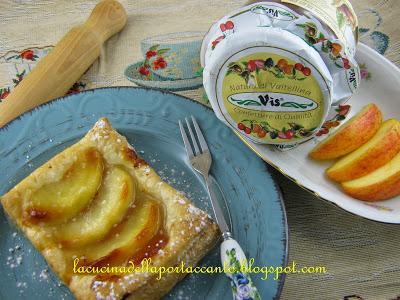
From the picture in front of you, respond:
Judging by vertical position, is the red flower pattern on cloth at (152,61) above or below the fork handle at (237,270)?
above

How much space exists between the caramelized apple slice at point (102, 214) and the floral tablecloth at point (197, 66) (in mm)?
554

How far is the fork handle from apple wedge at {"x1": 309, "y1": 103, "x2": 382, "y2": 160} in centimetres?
48

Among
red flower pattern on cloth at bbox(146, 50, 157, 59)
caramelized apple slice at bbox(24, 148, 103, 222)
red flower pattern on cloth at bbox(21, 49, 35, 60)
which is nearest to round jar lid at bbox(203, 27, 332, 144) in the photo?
caramelized apple slice at bbox(24, 148, 103, 222)

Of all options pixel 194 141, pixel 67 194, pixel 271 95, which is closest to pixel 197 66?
pixel 194 141

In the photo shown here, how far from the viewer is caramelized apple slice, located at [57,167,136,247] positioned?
136cm

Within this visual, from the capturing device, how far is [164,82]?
197cm

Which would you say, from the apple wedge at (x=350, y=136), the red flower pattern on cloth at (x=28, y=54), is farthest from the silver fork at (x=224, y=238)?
the red flower pattern on cloth at (x=28, y=54)

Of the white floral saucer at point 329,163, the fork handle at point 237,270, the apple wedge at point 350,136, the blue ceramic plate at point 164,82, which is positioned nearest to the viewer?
the fork handle at point 237,270

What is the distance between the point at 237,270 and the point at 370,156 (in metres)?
0.59

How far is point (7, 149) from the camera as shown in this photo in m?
1.60

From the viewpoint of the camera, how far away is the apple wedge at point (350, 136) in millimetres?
1569

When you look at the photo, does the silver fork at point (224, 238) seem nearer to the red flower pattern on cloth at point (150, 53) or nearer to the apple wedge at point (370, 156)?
the apple wedge at point (370, 156)

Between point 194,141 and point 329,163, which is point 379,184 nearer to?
point 329,163

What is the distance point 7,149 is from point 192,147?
62cm
